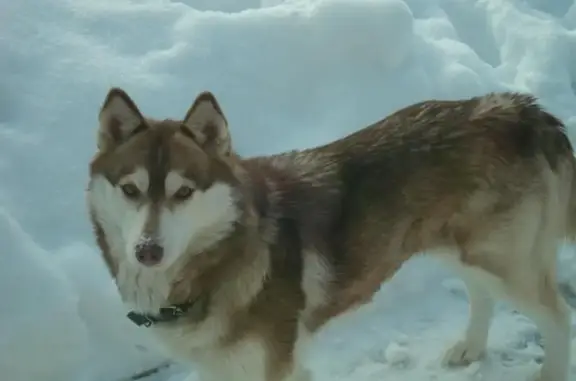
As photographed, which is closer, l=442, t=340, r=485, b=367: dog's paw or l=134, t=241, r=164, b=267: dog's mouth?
l=134, t=241, r=164, b=267: dog's mouth

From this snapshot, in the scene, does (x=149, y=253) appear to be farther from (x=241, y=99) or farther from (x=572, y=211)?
(x=241, y=99)

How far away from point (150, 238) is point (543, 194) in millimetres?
1257

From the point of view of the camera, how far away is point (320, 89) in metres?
3.94

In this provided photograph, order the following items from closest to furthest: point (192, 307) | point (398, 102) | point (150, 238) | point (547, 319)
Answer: point (150, 238), point (192, 307), point (547, 319), point (398, 102)

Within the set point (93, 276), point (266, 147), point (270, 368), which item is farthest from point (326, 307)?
point (266, 147)

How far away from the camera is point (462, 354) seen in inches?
111

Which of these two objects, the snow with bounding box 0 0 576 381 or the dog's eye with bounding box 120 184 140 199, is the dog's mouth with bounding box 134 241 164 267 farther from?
the snow with bounding box 0 0 576 381

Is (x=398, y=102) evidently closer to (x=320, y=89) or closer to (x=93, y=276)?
(x=320, y=89)

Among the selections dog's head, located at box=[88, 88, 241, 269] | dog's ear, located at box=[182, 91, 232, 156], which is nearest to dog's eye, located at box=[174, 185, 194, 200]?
dog's head, located at box=[88, 88, 241, 269]

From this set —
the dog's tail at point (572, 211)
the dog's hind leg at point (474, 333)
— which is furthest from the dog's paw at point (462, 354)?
the dog's tail at point (572, 211)

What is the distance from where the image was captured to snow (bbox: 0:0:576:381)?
9.01ft

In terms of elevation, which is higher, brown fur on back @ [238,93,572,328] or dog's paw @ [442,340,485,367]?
brown fur on back @ [238,93,572,328]

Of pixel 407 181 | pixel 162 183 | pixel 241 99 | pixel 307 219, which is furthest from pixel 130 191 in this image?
pixel 241 99

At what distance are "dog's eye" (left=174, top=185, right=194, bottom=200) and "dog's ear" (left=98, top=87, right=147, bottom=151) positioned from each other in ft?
0.70
